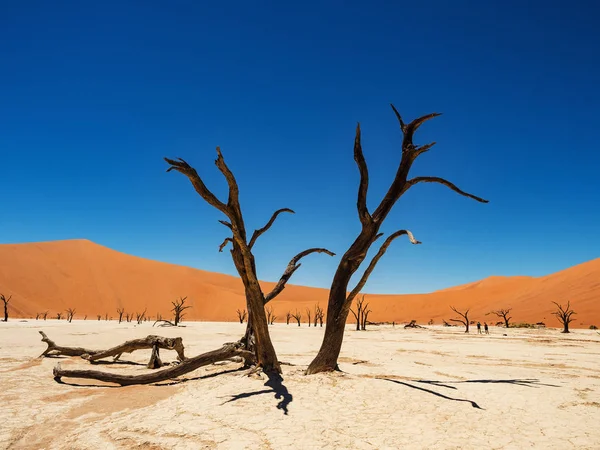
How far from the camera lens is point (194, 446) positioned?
13.0 ft

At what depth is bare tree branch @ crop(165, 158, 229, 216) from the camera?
5.93 metres

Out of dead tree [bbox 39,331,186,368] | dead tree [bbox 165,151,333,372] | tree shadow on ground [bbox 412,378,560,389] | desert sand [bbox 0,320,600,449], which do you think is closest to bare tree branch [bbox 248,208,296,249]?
dead tree [bbox 165,151,333,372]

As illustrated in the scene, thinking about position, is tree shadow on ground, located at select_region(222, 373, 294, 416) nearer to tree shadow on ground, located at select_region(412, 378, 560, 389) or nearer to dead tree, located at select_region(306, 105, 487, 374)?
dead tree, located at select_region(306, 105, 487, 374)

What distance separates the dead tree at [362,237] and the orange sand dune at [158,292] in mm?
43216

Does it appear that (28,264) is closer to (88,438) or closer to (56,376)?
(56,376)

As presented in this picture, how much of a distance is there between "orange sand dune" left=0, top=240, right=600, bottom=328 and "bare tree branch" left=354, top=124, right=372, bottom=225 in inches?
1718

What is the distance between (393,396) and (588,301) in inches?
2017

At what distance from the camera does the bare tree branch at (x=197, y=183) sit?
593 centimetres

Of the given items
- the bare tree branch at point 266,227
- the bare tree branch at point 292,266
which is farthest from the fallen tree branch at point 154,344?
the bare tree branch at point 266,227

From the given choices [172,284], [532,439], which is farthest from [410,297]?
[532,439]

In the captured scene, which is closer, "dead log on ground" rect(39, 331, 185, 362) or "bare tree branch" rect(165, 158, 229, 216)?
"bare tree branch" rect(165, 158, 229, 216)

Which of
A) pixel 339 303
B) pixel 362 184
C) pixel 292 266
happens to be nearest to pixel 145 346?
pixel 292 266

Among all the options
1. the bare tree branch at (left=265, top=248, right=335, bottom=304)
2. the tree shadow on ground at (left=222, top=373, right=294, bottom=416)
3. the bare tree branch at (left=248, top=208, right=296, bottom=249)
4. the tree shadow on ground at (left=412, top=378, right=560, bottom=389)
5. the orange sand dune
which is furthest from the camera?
the orange sand dune

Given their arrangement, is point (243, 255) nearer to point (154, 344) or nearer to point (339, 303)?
point (339, 303)
